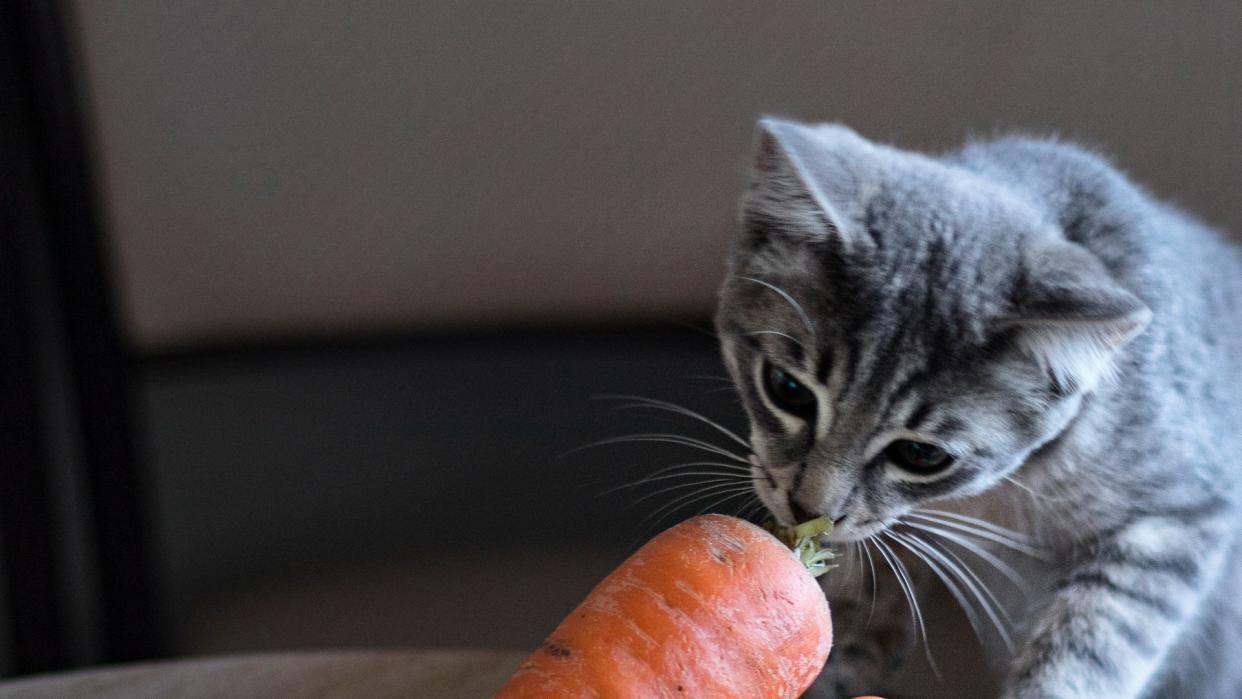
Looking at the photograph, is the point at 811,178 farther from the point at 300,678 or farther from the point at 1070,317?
the point at 300,678

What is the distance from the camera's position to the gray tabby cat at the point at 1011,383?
0.86 metres

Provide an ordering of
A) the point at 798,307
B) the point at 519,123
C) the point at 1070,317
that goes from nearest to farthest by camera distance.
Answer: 1. the point at 1070,317
2. the point at 798,307
3. the point at 519,123

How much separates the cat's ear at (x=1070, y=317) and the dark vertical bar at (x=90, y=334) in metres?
1.46

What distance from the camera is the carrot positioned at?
90 centimetres

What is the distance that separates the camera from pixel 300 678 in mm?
1148

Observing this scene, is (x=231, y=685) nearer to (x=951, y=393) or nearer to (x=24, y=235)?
(x=951, y=393)

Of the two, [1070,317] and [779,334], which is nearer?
[1070,317]

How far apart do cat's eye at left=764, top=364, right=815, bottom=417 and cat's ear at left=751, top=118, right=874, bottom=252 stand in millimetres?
123

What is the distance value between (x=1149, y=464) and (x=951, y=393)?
0.77 feet

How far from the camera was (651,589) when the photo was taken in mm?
926

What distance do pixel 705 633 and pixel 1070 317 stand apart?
39 centimetres

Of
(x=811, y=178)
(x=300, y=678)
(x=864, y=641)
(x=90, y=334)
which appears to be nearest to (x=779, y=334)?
(x=811, y=178)

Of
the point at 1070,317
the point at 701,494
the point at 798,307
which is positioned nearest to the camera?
the point at 1070,317

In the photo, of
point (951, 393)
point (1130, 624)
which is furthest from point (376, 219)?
point (1130, 624)
